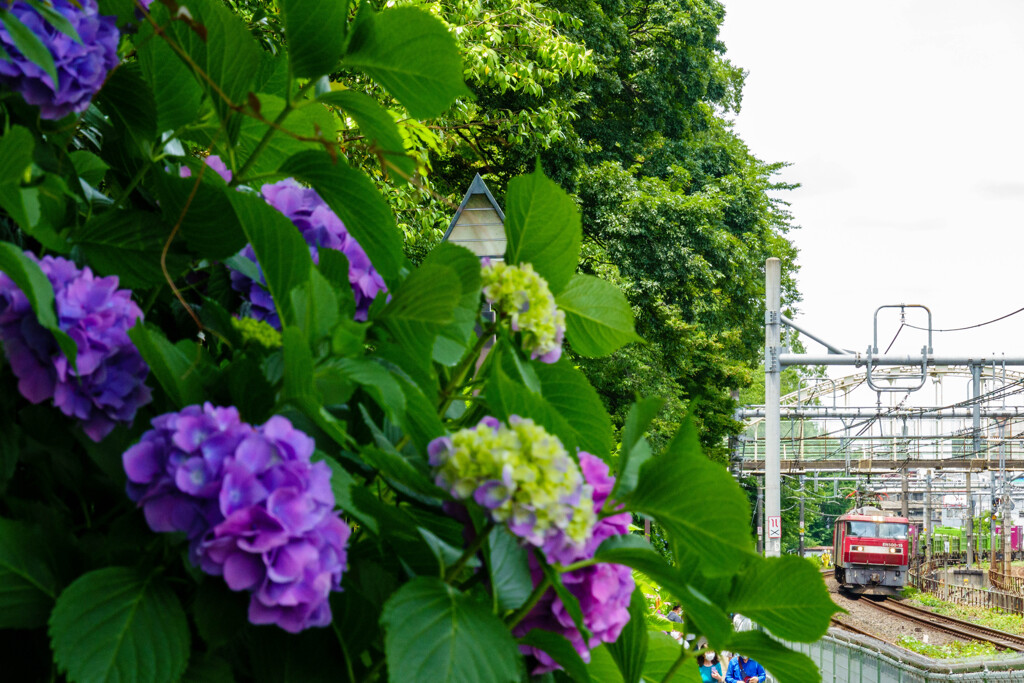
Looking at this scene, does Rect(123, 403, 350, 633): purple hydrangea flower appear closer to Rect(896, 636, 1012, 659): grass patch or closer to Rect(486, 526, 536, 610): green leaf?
Rect(486, 526, 536, 610): green leaf

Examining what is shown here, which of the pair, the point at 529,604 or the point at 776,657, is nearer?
the point at 529,604

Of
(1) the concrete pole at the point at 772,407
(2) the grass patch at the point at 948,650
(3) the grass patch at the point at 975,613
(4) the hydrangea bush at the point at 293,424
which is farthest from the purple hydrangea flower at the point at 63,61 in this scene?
(3) the grass patch at the point at 975,613

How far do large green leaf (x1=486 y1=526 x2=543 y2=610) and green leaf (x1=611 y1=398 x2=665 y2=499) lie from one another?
0.07m

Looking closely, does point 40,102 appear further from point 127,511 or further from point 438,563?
point 438,563

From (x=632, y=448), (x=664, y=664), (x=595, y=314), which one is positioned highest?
(x=595, y=314)

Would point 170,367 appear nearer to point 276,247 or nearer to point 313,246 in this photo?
point 276,247

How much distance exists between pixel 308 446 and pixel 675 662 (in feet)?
1.59

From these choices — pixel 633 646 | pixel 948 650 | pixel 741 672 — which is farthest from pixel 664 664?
pixel 948 650

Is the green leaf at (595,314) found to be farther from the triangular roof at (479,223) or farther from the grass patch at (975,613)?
the grass patch at (975,613)

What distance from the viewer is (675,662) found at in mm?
893

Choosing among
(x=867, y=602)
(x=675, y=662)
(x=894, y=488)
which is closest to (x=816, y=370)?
(x=894, y=488)

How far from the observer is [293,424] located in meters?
0.63

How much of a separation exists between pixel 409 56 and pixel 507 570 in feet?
1.26

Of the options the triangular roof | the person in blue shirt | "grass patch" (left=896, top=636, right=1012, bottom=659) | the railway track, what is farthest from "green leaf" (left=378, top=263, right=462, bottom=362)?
the railway track
